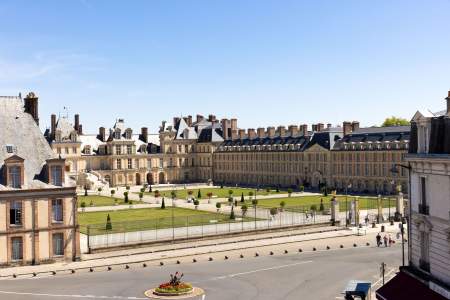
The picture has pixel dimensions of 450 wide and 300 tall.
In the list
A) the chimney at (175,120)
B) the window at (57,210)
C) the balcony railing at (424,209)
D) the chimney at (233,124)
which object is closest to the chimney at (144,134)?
the chimney at (175,120)

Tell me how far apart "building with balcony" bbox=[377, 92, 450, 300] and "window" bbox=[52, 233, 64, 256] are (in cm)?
2134

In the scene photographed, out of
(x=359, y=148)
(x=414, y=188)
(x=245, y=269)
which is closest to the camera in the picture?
(x=414, y=188)

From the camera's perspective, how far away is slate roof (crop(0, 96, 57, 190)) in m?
36.4

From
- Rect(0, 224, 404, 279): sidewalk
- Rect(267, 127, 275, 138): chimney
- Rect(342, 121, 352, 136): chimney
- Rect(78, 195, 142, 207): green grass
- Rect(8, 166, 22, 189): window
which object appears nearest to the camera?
Rect(0, 224, 404, 279): sidewalk

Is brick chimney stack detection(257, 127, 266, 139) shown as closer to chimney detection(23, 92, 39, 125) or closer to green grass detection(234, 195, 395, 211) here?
green grass detection(234, 195, 395, 211)

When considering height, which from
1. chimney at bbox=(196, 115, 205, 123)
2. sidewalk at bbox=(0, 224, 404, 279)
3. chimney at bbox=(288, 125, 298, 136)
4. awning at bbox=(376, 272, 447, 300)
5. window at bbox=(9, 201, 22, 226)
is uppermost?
chimney at bbox=(196, 115, 205, 123)

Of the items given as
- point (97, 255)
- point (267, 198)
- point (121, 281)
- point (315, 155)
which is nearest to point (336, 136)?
point (315, 155)

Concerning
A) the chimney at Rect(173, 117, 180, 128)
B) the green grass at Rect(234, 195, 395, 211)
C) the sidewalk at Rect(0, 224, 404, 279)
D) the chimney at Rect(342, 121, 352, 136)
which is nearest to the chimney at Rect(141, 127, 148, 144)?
the chimney at Rect(173, 117, 180, 128)

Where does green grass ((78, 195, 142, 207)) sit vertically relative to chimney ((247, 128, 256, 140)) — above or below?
below

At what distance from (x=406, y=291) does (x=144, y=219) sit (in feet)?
118

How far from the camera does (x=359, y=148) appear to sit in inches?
3346

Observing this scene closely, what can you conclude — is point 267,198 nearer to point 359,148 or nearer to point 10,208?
point 359,148

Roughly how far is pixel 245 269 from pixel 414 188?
14546 mm

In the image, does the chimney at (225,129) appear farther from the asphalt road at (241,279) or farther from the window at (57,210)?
the window at (57,210)
